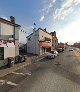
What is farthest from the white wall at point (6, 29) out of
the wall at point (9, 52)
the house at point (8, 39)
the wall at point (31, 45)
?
the wall at point (31, 45)

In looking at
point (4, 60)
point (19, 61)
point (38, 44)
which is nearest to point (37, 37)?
point (38, 44)

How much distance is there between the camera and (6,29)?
26.2m

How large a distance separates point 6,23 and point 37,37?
27.1 m

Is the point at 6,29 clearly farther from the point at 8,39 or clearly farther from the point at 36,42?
the point at 36,42

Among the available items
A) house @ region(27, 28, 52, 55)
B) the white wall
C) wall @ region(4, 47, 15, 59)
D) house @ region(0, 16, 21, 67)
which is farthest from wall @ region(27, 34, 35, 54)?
the white wall

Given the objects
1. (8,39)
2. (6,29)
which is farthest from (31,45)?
(6,29)

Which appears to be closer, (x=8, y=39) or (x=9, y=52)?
(x=8, y=39)

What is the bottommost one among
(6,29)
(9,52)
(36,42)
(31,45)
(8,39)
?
(9,52)

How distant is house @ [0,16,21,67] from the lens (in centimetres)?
2509

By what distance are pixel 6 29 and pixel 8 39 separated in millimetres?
1599

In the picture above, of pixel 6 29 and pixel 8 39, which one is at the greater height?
pixel 6 29

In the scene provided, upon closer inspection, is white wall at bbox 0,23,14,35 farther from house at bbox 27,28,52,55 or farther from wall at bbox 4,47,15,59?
house at bbox 27,28,52,55

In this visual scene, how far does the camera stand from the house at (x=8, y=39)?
988 inches

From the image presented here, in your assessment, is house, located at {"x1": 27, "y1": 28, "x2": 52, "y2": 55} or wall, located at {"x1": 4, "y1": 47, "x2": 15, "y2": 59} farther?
house, located at {"x1": 27, "y1": 28, "x2": 52, "y2": 55}
